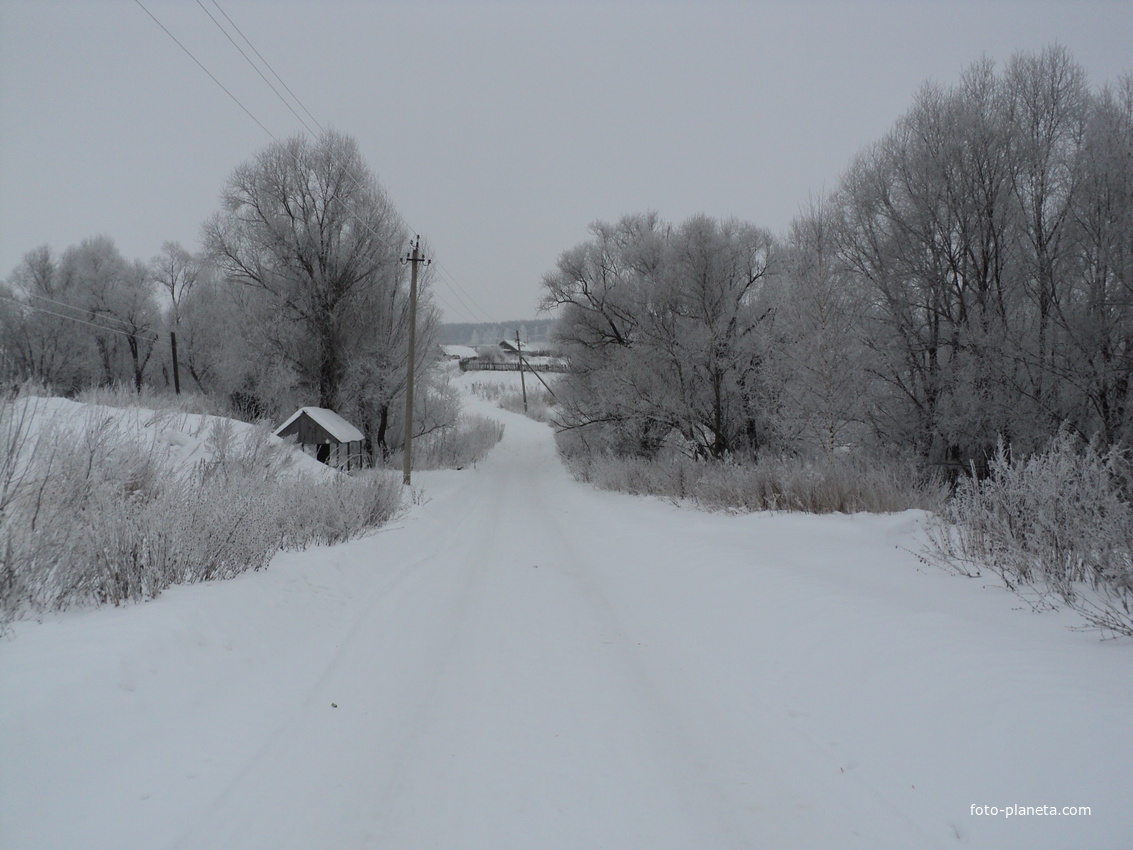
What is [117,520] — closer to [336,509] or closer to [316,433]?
[336,509]

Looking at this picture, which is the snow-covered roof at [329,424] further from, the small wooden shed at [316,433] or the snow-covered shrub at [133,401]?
the snow-covered shrub at [133,401]

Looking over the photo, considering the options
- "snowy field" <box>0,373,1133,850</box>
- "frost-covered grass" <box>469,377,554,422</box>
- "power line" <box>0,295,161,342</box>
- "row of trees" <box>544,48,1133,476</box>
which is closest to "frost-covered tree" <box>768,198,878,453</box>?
"row of trees" <box>544,48,1133,476</box>

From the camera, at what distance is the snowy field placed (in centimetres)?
259

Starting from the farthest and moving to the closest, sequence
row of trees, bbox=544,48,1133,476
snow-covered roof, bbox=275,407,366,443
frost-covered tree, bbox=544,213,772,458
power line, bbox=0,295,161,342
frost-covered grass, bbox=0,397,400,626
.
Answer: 1. power line, bbox=0,295,161,342
2. snow-covered roof, bbox=275,407,366,443
3. frost-covered tree, bbox=544,213,772,458
4. row of trees, bbox=544,48,1133,476
5. frost-covered grass, bbox=0,397,400,626

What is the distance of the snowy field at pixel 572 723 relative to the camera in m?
2.59

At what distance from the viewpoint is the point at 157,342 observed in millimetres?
35500

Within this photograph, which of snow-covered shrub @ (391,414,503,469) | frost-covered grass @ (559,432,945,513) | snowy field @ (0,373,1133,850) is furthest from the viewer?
snow-covered shrub @ (391,414,503,469)

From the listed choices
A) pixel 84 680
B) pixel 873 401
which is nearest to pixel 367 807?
pixel 84 680

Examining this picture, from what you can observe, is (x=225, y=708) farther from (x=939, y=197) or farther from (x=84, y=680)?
(x=939, y=197)

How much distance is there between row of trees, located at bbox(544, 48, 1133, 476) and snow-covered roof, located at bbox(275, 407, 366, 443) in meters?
11.0

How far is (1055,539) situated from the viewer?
483 cm

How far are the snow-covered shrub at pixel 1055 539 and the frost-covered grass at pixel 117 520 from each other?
23.6ft

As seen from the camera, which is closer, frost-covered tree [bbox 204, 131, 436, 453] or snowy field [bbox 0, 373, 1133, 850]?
snowy field [bbox 0, 373, 1133, 850]

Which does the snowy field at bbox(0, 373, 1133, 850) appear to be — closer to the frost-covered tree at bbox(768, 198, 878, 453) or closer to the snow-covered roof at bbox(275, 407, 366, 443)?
the frost-covered tree at bbox(768, 198, 878, 453)
